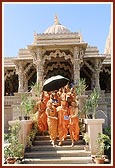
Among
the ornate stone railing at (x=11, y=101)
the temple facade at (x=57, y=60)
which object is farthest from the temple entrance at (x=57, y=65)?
the ornate stone railing at (x=11, y=101)

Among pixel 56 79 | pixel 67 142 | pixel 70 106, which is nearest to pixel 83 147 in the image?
pixel 67 142

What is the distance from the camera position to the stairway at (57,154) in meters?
5.84

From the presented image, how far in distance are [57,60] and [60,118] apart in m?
8.80

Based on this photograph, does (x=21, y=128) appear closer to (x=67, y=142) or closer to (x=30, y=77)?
(x=67, y=142)

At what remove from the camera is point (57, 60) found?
15297 mm

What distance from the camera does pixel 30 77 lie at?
16.9m

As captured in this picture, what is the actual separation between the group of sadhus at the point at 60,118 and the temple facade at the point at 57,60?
486cm

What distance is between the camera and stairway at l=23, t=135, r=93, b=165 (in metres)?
5.84

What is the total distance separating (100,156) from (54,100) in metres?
2.16

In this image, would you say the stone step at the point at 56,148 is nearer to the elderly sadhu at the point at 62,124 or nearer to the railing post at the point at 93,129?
the elderly sadhu at the point at 62,124

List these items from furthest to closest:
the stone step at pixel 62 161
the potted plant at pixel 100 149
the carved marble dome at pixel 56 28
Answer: the carved marble dome at pixel 56 28
the stone step at pixel 62 161
the potted plant at pixel 100 149

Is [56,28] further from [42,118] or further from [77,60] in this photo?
[42,118]

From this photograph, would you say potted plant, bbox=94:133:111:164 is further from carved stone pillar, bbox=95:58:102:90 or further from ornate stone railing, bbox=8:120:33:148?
carved stone pillar, bbox=95:58:102:90

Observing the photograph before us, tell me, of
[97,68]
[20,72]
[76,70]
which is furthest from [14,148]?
[97,68]
